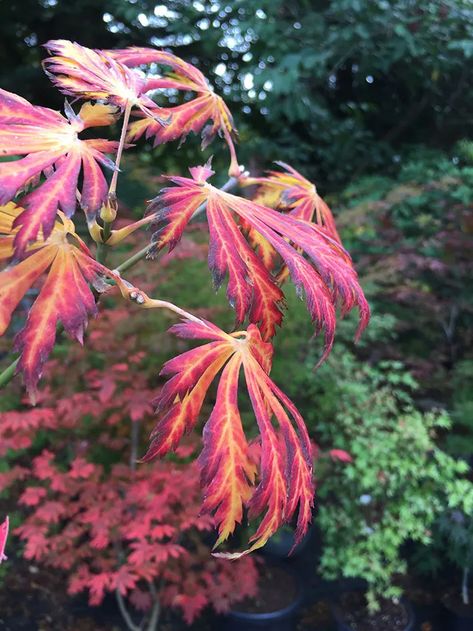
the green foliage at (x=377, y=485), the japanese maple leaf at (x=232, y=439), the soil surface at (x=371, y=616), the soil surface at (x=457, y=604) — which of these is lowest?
the soil surface at (x=457, y=604)

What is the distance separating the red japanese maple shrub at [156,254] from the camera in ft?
1.89

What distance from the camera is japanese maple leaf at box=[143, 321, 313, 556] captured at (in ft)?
2.07

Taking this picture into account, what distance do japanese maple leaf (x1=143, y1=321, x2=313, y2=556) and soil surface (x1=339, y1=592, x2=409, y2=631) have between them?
5.76ft

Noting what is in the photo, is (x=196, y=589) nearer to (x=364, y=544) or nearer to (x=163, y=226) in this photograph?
(x=364, y=544)

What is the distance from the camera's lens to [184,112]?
0.93m

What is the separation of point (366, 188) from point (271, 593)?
2350mm

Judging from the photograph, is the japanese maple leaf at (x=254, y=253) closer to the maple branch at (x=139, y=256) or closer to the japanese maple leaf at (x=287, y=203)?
the maple branch at (x=139, y=256)

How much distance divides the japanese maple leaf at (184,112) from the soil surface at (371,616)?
189cm

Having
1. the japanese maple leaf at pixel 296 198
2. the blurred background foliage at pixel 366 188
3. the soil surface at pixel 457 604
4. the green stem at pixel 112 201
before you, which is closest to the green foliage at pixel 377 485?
the blurred background foliage at pixel 366 188

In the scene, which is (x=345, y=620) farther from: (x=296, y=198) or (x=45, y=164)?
(x=45, y=164)

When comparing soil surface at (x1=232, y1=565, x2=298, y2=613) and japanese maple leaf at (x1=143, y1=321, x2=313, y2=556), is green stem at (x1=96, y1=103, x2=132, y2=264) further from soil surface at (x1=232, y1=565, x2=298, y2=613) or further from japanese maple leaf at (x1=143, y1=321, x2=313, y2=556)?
soil surface at (x1=232, y1=565, x2=298, y2=613)

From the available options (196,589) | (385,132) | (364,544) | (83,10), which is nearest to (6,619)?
(196,589)

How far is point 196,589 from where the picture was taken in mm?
1836

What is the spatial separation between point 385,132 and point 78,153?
435cm
